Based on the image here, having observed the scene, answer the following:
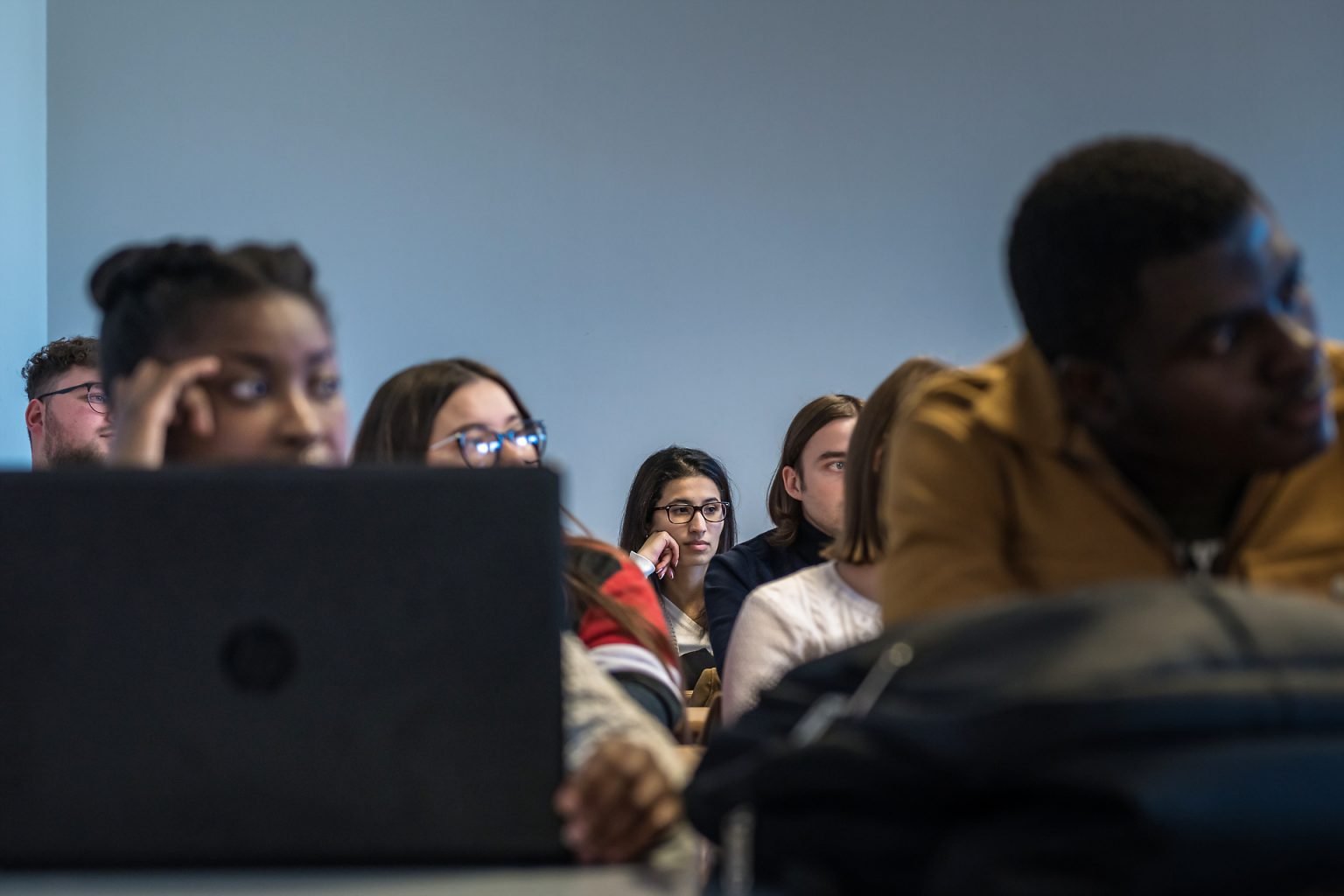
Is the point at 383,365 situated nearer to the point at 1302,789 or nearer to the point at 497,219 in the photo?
the point at 497,219

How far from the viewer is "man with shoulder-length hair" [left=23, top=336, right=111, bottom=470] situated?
2906 mm

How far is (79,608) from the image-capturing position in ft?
2.70

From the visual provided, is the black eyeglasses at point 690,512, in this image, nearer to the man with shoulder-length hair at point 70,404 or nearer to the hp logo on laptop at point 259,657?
the man with shoulder-length hair at point 70,404

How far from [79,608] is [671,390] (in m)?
3.29

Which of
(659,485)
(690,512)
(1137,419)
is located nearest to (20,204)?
(659,485)

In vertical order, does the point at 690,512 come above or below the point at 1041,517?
below

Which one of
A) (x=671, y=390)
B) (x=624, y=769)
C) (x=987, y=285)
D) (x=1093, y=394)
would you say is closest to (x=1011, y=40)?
(x=987, y=285)

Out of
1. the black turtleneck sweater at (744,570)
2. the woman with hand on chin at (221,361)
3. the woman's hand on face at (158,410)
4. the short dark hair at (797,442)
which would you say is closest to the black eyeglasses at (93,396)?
the black turtleneck sweater at (744,570)

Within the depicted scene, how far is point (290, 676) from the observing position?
2.66 ft

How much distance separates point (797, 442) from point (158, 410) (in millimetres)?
2110

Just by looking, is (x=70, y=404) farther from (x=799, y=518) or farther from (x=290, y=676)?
(x=290, y=676)

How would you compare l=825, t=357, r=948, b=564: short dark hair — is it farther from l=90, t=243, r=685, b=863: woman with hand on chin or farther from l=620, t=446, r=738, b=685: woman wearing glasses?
l=620, t=446, r=738, b=685: woman wearing glasses

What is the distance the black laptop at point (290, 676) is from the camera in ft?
2.65

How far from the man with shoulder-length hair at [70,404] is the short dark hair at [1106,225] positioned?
7.47 ft
